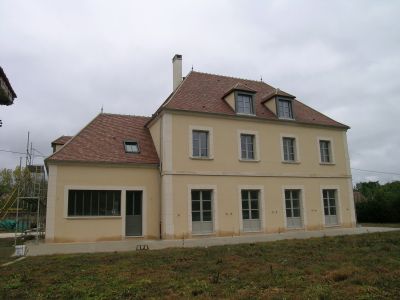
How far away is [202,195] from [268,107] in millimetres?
6891

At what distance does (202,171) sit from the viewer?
18188 millimetres

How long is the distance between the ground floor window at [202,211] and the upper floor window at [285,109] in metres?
6.46

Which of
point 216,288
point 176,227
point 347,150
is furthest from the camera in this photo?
point 347,150

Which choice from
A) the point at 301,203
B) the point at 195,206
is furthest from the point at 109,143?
the point at 301,203

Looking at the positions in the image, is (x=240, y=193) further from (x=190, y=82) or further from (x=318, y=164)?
(x=190, y=82)

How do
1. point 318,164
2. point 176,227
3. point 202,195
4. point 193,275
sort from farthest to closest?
point 318,164 < point 202,195 < point 176,227 < point 193,275

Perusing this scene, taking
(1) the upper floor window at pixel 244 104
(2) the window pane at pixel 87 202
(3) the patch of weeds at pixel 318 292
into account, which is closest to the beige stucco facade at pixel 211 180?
(2) the window pane at pixel 87 202

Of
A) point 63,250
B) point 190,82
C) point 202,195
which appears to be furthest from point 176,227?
point 190,82

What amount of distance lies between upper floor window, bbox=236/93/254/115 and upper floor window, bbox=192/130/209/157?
2.55 m

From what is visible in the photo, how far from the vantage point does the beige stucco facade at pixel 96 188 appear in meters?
16.2

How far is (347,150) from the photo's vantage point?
22812 mm

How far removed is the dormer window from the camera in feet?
69.6

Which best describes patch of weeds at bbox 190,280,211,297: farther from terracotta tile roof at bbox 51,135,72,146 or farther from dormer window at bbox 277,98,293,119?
terracotta tile roof at bbox 51,135,72,146

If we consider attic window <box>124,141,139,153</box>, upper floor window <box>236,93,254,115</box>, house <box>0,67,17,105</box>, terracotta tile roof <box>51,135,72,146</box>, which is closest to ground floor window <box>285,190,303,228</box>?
upper floor window <box>236,93,254,115</box>
